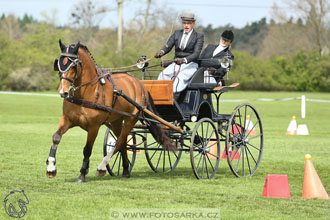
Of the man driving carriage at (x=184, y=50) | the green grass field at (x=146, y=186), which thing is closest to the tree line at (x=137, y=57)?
the green grass field at (x=146, y=186)

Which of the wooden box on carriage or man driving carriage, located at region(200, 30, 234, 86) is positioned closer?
the wooden box on carriage

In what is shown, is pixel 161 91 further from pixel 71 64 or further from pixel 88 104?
pixel 71 64

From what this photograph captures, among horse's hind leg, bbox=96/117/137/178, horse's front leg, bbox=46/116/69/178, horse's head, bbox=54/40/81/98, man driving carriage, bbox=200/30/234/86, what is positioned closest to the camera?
horse's front leg, bbox=46/116/69/178

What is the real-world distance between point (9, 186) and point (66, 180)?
1007mm

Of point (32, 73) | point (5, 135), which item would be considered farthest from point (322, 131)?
point (32, 73)

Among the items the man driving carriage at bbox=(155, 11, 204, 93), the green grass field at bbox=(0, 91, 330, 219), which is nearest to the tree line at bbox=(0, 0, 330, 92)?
the green grass field at bbox=(0, 91, 330, 219)

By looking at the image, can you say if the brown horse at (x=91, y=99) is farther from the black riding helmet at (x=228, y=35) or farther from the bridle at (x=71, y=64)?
the black riding helmet at (x=228, y=35)

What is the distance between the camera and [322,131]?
67.2ft

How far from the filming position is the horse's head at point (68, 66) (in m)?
8.48

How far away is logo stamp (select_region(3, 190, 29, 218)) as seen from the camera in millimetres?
6850

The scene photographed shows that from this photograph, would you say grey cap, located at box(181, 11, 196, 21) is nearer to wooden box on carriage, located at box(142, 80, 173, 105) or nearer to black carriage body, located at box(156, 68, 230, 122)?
black carriage body, located at box(156, 68, 230, 122)

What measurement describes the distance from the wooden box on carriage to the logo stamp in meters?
2.91

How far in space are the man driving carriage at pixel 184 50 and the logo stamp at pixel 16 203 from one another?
11.0 ft

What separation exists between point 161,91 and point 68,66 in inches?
76.6
